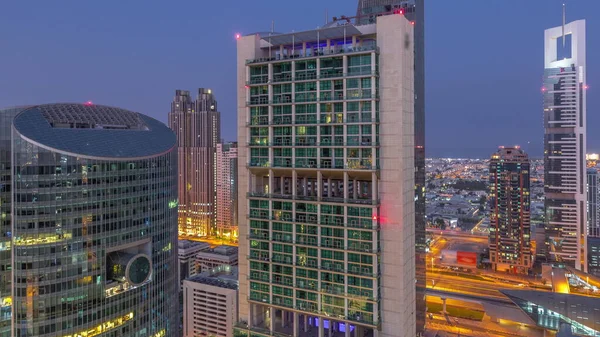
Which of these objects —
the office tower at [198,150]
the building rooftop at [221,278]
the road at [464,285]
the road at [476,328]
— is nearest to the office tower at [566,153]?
the road at [464,285]

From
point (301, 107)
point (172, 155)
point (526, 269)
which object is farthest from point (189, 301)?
point (526, 269)

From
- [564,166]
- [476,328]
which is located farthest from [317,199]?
[564,166]

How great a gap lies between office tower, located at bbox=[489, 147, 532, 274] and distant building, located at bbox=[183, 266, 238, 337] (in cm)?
6218

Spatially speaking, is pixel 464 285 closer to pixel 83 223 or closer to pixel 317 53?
pixel 317 53

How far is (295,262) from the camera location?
90.1 feet

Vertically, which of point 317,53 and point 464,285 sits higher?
point 317,53

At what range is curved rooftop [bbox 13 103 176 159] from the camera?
4081cm

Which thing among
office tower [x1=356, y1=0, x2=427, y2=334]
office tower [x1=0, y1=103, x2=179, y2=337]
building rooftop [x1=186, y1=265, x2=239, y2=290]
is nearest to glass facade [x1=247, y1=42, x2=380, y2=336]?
office tower [x1=356, y1=0, x2=427, y2=334]

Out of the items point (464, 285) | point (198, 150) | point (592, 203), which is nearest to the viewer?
point (464, 285)

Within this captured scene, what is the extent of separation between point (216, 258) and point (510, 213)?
228 ft

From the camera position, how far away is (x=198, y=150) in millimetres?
142000

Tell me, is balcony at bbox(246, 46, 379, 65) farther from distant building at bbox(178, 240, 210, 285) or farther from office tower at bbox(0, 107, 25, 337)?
distant building at bbox(178, 240, 210, 285)

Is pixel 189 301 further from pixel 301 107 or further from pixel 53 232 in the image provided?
pixel 301 107

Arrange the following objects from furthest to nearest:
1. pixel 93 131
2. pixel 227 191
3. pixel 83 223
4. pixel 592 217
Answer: pixel 227 191 → pixel 592 217 → pixel 93 131 → pixel 83 223
